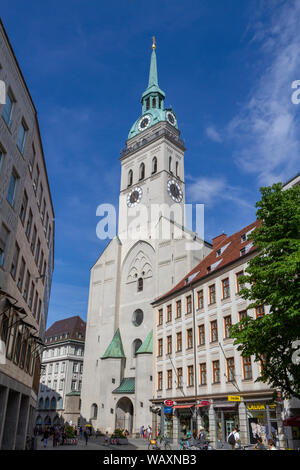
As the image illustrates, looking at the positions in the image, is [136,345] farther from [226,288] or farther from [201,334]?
[226,288]

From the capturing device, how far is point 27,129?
1980 centimetres

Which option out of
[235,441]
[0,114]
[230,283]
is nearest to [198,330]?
[230,283]

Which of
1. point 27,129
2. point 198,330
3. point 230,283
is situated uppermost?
point 27,129

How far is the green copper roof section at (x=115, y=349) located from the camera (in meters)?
49.9

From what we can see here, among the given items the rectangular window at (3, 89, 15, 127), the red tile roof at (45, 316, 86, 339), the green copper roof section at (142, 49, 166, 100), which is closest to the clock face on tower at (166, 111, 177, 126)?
the green copper roof section at (142, 49, 166, 100)

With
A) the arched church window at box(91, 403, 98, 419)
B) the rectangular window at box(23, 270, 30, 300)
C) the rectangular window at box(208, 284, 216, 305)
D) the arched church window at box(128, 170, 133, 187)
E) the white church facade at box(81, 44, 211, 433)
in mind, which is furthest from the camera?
the arched church window at box(128, 170, 133, 187)

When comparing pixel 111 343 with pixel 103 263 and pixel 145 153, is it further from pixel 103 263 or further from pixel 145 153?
pixel 145 153

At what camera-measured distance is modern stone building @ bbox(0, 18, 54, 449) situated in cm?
1675

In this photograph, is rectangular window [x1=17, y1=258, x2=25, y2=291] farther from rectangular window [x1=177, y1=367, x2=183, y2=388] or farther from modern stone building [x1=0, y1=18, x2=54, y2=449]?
rectangular window [x1=177, y1=367, x2=183, y2=388]

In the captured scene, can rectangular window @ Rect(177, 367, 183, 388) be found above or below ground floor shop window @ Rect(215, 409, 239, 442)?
above

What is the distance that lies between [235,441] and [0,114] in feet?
64.1

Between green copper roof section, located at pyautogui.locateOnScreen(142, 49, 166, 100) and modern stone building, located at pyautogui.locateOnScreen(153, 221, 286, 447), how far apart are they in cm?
4526

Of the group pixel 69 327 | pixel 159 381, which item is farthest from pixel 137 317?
pixel 69 327

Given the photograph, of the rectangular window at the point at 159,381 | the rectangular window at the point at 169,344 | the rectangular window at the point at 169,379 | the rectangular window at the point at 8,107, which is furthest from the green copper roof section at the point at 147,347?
the rectangular window at the point at 8,107
